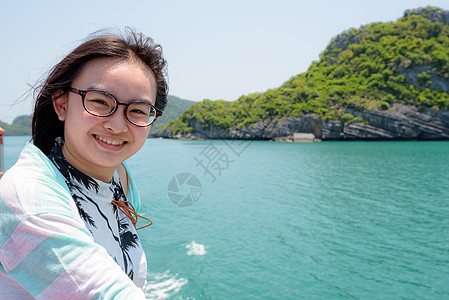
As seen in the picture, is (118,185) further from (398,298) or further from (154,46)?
(398,298)

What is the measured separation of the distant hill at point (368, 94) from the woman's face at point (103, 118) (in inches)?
2222

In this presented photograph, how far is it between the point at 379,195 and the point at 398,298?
8.35 meters

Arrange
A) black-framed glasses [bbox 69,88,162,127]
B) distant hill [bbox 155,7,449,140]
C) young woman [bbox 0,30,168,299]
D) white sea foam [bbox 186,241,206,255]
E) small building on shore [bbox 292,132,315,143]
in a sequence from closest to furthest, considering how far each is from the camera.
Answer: young woman [bbox 0,30,168,299], black-framed glasses [bbox 69,88,162,127], white sea foam [bbox 186,241,206,255], distant hill [bbox 155,7,449,140], small building on shore [bbox 292,132,315,143]

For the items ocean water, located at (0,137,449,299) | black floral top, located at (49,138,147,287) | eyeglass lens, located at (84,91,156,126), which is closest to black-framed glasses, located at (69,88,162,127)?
eyeglass lens, located at (84,91,156,126)

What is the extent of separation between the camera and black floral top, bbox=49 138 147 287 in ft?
2.84

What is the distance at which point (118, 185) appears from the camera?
117 centimetres

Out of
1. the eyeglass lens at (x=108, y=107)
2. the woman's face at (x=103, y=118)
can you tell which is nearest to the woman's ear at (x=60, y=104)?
the woman's face at (x=103, y=118)

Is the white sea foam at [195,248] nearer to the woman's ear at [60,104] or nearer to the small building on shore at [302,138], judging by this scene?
the woman's ear at [60,104]

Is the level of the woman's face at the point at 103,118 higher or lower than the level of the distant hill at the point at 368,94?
lower

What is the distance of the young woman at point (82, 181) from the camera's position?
570 millimetres

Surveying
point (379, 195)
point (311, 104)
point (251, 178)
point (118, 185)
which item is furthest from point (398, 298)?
point (311, 104)

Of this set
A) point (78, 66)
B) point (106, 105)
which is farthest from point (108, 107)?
point (78, 66)

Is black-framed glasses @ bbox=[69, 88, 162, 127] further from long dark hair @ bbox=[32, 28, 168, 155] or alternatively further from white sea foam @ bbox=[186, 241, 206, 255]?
white sea foam @ bbox=[186, 241, 206, 255]

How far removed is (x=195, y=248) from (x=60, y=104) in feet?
23.1
